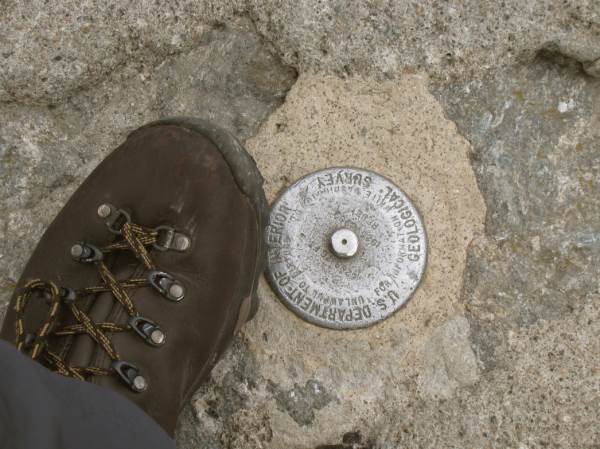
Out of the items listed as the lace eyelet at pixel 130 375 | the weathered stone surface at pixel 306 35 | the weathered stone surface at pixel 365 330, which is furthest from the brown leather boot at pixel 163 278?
the weathered stone surface at pixel 306 35

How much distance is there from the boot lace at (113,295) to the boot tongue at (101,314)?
11 mm

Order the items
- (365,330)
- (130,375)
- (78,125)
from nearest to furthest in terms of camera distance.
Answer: (130,375), (365,330), (78,125)

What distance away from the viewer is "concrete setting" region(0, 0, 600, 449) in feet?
4.93

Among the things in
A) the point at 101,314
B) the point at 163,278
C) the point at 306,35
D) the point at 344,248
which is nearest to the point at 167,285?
the point at 163,278

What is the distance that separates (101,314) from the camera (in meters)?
1.45

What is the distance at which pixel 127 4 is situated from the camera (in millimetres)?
1646

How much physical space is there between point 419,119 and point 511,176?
0.23 metres

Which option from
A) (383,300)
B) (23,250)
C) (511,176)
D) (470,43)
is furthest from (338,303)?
(23,250)

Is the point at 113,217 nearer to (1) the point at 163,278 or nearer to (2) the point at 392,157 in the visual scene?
(1) the point at 163,278

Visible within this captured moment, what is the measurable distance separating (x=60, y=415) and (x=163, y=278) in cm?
41

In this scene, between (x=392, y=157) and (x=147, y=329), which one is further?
(x=392, y=157)

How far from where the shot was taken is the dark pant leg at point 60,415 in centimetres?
104

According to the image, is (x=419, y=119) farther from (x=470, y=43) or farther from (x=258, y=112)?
(x=258, y=112)

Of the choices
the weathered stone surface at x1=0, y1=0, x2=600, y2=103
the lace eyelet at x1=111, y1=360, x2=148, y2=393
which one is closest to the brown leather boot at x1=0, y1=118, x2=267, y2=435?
the lace eyelet at x1=111, y1=360, x2=148, y2=393
